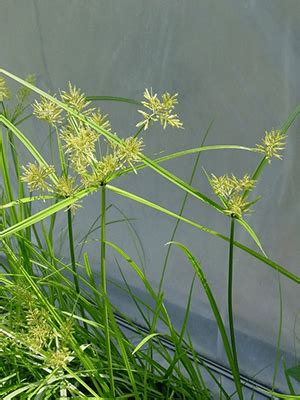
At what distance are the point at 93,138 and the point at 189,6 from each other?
53cm

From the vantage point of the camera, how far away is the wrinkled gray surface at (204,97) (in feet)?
3.57

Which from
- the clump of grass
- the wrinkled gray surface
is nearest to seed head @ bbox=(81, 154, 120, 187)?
the clump of grass

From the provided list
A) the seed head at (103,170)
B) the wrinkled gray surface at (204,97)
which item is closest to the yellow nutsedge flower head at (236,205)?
the seed head at (103,170)

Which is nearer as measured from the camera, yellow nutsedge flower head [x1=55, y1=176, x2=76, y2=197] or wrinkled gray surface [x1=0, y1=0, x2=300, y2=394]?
yellow nutsedge flower head [x1=55, y1=176, x2=76, y2=197]

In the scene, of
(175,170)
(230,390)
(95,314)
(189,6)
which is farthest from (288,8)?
(230,390)

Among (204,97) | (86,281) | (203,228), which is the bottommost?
(86,281)

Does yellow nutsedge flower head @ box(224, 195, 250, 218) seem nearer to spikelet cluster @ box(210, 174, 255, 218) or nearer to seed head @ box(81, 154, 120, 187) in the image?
spikelet cluster @ box(210, 174, 255, 218)

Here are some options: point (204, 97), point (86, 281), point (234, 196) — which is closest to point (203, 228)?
point (234, 196)

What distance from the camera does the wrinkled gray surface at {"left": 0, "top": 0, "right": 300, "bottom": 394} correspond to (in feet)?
3.57

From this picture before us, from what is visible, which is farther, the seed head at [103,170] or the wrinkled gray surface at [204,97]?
the wrinkled gray surface at [204,97]

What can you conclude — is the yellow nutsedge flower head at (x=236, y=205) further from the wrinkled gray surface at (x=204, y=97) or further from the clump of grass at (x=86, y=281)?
the wrinkled gray surface at (x=204, y=97)

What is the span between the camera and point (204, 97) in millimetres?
1192

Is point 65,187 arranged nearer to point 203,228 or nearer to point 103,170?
point 103,170

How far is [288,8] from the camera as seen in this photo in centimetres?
102
